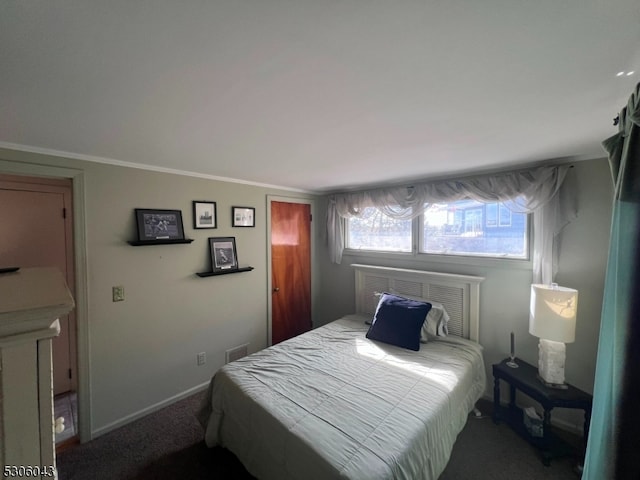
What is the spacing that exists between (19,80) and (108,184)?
1284 millimetres

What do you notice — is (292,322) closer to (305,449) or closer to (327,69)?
(305,449)

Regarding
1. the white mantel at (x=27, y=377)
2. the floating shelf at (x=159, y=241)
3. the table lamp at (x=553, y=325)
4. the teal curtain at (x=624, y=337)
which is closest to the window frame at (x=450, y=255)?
the table lamp at (x=553, y=325)

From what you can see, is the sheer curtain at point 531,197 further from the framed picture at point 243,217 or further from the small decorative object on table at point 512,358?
the framed picture at point 243,217

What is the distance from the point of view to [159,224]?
2.38 metres

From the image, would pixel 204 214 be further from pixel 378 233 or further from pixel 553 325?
pixel 553 325

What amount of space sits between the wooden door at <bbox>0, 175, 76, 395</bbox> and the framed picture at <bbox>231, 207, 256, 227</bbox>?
1482mm

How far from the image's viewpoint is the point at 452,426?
1.70 m

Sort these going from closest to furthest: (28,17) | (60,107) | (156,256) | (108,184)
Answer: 1. (28,17)
2. (60,107)
3. (108,184)
4. (156,256)

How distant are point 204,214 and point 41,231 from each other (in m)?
1.55

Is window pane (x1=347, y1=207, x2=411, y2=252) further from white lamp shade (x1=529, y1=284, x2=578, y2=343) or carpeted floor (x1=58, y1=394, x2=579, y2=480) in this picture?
carpeted floor (x1=58, y1=394, x2=579, y2=480)

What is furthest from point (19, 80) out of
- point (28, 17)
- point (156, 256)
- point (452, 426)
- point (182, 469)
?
point (452, 426)

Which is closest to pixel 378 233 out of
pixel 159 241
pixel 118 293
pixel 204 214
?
pixel 204 214

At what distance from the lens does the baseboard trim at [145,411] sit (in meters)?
2.11

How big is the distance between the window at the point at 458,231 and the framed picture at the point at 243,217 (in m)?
1.51
